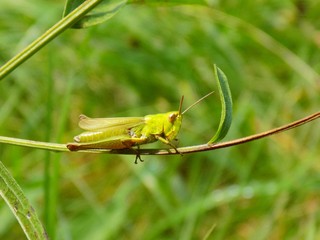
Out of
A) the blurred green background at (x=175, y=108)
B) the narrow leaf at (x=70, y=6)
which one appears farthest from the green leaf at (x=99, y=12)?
the blurred green background at (x=175, y=108)

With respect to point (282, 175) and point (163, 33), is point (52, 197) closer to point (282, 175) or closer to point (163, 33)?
point (282, 175)

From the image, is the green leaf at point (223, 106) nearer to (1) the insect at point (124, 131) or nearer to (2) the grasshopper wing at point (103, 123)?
(1) the insect at point (124, 131)

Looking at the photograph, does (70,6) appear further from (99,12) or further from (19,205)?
(19,205)

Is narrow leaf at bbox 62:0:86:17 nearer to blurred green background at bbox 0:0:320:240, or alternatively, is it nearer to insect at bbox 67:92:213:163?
Result: insect at bbox 67:92:213:163

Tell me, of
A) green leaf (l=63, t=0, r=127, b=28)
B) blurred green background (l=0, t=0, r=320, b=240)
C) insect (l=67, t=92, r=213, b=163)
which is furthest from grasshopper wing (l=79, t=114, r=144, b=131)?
blurred green background (l=0, t=0, r=320, b=240)

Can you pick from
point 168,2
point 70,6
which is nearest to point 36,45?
point 70,6

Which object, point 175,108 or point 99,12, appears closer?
point 99,12
